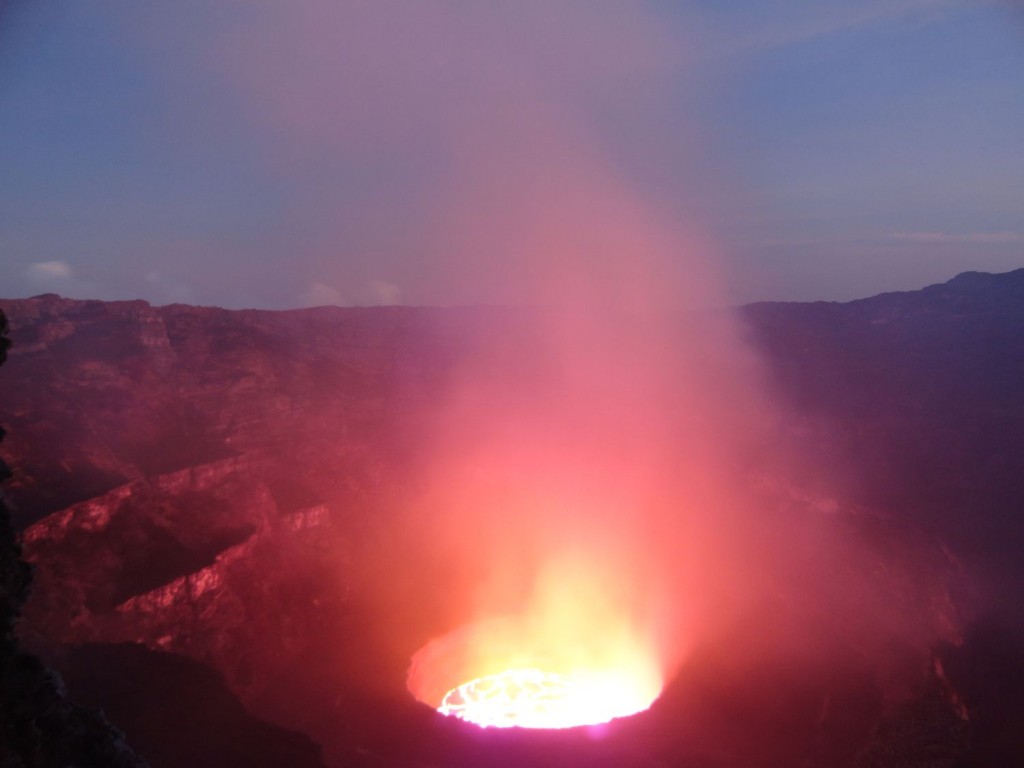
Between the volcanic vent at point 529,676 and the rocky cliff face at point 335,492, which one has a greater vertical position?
the rocky cliff face at point 335,492

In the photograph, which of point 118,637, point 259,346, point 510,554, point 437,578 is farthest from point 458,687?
point 259,346

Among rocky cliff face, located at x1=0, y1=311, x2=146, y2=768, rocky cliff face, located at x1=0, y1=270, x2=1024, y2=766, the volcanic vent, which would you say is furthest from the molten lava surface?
rocky cliff face, located at x1=0, y1=311, x2=146, y2=768

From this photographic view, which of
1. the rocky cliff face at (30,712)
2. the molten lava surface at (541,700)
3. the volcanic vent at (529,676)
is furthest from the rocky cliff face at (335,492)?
the rocky cliff face at (30,712)

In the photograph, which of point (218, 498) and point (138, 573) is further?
point (218, 498)

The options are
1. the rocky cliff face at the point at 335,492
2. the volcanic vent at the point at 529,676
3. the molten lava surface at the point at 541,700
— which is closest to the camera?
the rocky cliff face at the point at 335,492

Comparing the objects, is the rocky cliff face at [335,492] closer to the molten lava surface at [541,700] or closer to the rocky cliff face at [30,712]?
the molten lava surface at [541,700]

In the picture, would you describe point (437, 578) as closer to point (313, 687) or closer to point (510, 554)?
point (510, 554)

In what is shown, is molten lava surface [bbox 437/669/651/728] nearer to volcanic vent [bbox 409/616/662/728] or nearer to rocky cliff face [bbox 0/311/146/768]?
volcanic vent [bbox 409/616/662/728]
